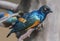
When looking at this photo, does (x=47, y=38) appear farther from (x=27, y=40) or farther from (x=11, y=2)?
(x=11, y=2)

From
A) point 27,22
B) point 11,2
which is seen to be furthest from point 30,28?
point 11,2

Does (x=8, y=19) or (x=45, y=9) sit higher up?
(x=45, y=9)

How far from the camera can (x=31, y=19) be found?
52 cm

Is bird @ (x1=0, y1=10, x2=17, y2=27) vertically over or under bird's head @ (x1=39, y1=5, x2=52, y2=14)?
under

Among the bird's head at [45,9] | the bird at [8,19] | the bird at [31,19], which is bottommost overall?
the bird at [8,19]

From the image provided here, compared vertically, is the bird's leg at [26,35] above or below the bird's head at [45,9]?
below

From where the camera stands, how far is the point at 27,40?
581 mm

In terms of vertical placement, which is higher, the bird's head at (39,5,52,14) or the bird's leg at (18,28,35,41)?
the bird's head at (39,5,52,14)

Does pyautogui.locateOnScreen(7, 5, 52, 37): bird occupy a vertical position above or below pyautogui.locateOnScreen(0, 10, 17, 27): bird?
above

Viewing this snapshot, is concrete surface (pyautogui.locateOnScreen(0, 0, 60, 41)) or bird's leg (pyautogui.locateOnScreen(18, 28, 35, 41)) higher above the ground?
concrete surface (pyautogui.locateOnScreen(0, 0, 60, 41))

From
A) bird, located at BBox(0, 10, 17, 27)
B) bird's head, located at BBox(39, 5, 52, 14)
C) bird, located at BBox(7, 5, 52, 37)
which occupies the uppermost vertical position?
bird's head, located at BBox(39, 5, 52, 14)

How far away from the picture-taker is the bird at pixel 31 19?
0.51 meters

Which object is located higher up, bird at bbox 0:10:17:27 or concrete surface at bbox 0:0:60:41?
concrete surface at bbox 0:0:60:41

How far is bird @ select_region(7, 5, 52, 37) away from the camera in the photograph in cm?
51
